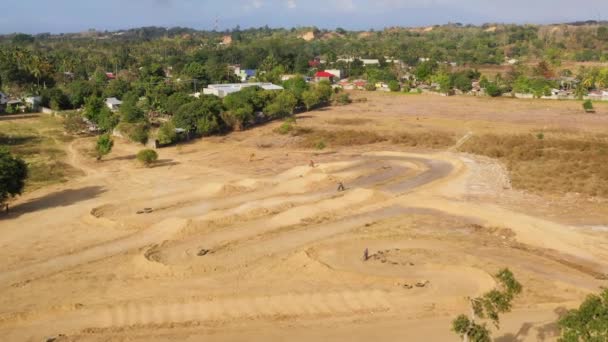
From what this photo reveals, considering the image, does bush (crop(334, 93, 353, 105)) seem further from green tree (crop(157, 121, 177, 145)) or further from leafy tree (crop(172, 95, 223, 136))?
green tree (crop(157, 121, 177, 145))

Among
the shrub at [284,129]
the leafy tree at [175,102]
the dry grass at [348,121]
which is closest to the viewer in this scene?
the shrub at [284,129]

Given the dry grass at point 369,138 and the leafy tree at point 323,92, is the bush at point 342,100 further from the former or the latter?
the dry grass at point 369,138

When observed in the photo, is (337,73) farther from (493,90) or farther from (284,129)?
(284,129)

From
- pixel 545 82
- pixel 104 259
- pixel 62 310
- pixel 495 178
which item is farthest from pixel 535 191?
pixel 545 82

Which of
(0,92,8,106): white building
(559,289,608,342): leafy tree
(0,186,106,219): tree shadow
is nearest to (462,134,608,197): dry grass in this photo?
(559,289,608,342): leafy tree

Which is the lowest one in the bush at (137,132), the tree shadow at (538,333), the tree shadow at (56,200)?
the tree shadow at (538,333)

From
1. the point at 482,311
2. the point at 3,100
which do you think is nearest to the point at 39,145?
the point at 3,100

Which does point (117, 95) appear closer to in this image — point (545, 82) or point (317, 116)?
point (317, 116)

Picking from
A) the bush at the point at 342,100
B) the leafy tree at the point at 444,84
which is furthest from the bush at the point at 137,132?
the leafy tree at the point at 444,84
